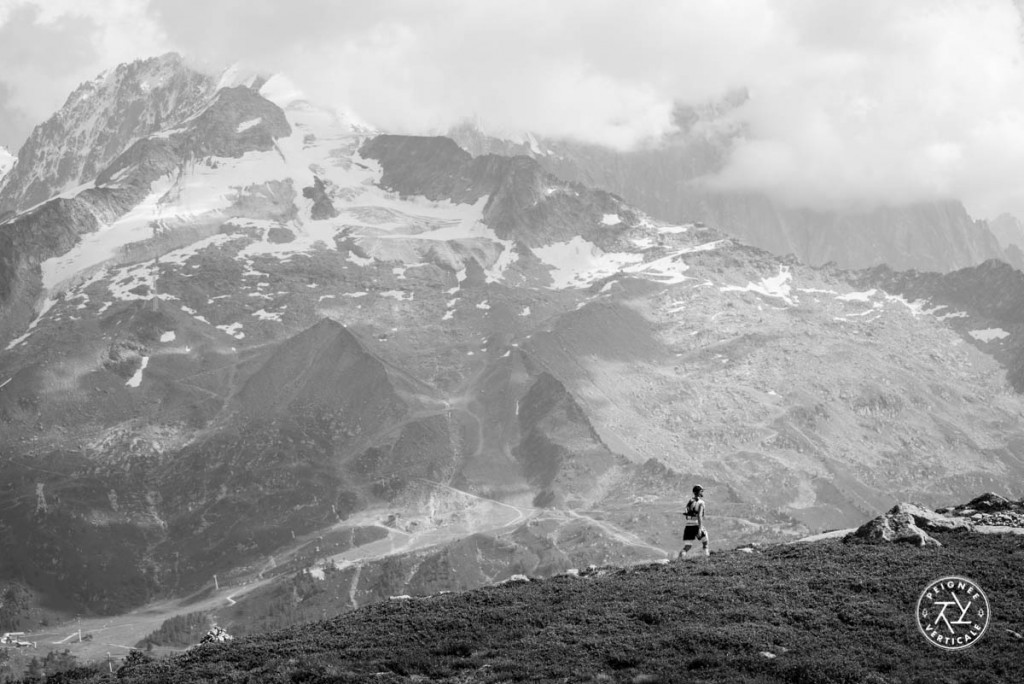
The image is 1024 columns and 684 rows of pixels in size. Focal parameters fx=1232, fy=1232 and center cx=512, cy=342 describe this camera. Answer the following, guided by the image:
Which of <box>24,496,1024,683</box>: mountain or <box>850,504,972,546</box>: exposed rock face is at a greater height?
<box>850,504,972,546</box>: exposed rock face

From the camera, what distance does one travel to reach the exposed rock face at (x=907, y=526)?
7912 cm

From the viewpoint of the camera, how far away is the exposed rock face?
79125 millimetres

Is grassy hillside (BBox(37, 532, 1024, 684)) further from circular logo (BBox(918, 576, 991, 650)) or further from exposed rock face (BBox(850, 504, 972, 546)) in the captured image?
exposed rock face (BBox(850, 504, 972, 546))

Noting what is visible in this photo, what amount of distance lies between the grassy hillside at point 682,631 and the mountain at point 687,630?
0.34ft

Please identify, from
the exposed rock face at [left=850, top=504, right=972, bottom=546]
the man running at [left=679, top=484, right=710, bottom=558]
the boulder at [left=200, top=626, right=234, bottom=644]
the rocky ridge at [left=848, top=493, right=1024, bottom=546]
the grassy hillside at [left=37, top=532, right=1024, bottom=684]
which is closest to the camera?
the grassy hillside at [left=37, top=532, right=1024, bottom=684]

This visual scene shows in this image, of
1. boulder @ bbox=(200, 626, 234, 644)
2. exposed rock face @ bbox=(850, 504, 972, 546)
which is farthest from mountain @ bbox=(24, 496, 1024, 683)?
boulder @ bbox=(200, 626, 234, 644)

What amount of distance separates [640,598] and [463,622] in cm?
1063

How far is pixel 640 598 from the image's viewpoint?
7331 cm

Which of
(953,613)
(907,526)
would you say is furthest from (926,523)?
(953,613)

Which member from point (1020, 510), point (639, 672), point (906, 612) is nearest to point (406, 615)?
point (639, 672)

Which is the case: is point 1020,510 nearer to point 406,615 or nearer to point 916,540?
point 916,540

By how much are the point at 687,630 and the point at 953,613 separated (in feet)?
46.1

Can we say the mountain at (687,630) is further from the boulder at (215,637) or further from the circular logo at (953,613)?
the boulder at (215,637)

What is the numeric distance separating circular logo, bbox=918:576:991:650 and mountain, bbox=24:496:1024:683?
0.51 m
